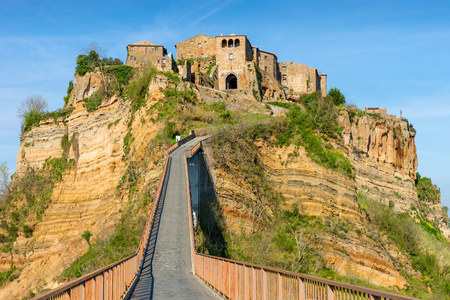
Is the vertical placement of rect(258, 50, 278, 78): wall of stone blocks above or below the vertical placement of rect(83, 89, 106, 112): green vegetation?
above

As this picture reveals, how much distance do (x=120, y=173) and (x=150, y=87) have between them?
8.68 m

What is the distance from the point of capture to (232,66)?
63031 mm

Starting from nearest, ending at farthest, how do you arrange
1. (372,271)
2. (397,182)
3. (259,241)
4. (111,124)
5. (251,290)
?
1. (251,290)
2. (259,241)
3. (372,271)
4. (111,124)
5. (397,182)

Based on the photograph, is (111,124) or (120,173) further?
(111,124)

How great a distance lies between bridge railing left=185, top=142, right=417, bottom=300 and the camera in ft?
21.2

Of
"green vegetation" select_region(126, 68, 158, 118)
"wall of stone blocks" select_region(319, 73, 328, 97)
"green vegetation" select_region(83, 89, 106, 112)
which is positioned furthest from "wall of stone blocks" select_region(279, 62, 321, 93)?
"green vegetation" select_region(83, 89, 106, 112)

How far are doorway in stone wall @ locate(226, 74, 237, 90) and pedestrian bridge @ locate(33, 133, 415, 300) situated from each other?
120 ft

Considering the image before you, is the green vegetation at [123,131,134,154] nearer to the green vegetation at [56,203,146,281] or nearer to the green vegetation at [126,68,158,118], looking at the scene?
the green vegetation at [126,68,158,118]

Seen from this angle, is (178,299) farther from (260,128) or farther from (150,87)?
(150,87)

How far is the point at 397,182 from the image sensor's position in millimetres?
54094

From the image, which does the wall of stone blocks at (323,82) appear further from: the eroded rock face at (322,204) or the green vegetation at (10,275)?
the green vegetation at (10,275)

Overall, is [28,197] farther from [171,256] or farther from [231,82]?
[171,256]

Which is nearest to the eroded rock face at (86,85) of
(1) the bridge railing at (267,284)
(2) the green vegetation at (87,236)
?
(2) the green vegetation at (87,236)

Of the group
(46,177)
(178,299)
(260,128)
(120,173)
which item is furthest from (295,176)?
(46,177)
